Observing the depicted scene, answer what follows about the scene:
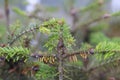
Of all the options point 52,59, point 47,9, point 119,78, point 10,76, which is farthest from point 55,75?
point 47,9

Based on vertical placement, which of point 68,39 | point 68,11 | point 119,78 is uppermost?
point 68,11

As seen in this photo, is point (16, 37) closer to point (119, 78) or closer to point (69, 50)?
point (69, 50)

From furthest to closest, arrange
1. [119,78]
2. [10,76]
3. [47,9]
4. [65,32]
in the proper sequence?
[47,9] → [119,78] → [10,76] → [65,32]

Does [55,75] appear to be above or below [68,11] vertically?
below

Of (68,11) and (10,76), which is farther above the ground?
(68,11)

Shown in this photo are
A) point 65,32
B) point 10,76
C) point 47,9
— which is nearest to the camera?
point 65,32

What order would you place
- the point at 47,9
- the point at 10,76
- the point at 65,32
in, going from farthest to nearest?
the point at 47,9 → the point at 10,76 → the point at 65,32

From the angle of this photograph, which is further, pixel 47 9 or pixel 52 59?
pixel 47 9

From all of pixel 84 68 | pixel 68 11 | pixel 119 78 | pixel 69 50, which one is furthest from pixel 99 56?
pixel 68 11

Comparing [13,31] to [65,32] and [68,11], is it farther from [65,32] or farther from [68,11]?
[68,11]
